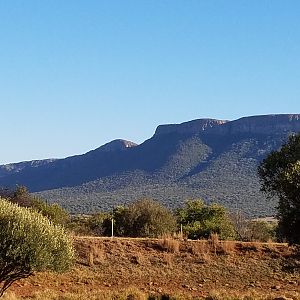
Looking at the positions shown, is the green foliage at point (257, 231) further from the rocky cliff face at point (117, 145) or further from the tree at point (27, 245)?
the rocky cliff face at point (117, 145)

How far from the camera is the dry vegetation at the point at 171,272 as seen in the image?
2845cm

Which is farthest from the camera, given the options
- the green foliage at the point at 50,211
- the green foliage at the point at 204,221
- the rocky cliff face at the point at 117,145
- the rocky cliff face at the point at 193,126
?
the rocky cliff face at the point at 117,145

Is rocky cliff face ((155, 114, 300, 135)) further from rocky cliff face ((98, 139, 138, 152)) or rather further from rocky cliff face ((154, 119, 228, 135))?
rocky cliff face ((98, 139, 138, 152))

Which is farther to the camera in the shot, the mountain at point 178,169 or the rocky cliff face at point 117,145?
the rocky cliff face at point 117,145

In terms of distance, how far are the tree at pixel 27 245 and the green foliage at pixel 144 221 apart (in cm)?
2622

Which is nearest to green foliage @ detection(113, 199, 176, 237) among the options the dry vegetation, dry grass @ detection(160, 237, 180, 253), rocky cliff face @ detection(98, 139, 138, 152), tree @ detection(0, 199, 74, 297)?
dry grass @ detection(160, 237, 180, 253)

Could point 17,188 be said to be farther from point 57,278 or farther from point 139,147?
point 139,147

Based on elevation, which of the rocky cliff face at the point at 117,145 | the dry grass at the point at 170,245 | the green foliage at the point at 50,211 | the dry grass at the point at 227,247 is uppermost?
the rocky cliff face at the point at 117,145

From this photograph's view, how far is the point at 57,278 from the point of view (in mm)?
31000

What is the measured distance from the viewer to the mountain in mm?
→ 110250

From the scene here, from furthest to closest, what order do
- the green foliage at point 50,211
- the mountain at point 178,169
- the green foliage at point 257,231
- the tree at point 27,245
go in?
the mountain at point 178,169 → the green foliage at point 257,231 → the green foliage at point 50,211 → the tree at point 27,245

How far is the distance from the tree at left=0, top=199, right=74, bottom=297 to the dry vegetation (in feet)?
16.1

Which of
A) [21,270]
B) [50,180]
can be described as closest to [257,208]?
[50,180]

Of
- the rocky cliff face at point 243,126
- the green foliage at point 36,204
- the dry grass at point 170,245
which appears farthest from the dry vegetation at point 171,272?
the rocky cliff face at point 243,126
